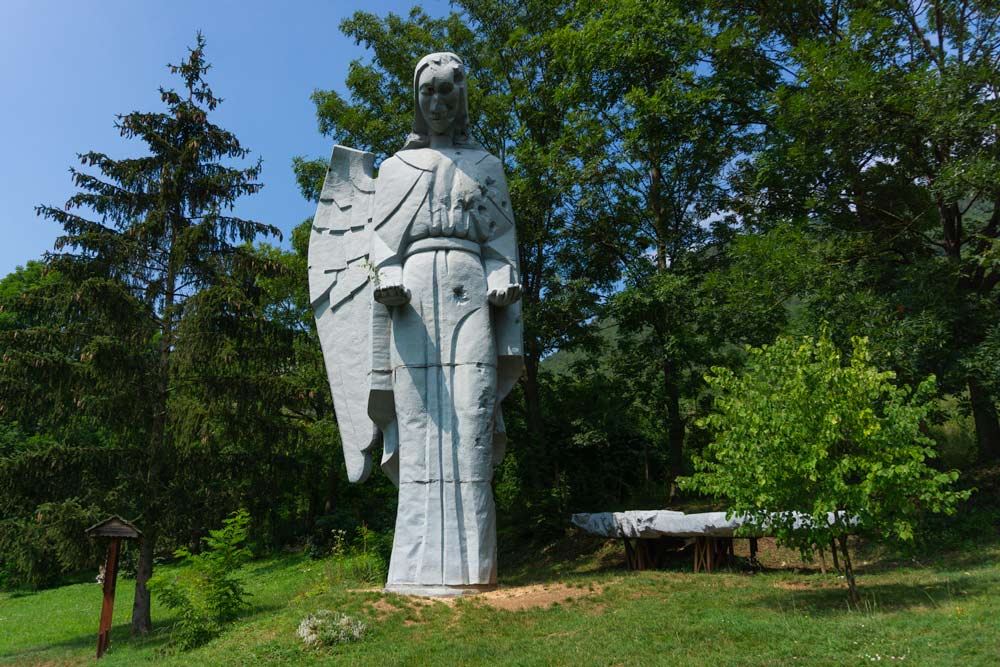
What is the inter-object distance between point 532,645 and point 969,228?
11.2 m

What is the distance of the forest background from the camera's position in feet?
36.4

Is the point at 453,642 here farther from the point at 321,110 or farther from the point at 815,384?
the point at 321,110

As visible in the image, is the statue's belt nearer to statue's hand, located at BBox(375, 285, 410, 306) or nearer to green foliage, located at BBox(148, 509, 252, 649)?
statue's hand, located at BBox(375, 285, 410, 306)

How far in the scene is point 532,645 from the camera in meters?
6.75

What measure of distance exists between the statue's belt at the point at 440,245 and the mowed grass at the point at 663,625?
4.06 metres

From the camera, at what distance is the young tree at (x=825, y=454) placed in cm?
655

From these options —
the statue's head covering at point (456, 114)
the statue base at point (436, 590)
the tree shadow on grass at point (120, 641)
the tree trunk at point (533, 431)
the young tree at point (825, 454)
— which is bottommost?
the tree shadow on grass at point (120, 641)

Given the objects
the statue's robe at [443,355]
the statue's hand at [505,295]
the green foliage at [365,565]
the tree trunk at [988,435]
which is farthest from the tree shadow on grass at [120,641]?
the tree trunk at [988,435]

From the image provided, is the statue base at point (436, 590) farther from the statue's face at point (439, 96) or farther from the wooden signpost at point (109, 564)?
the statue's face at point (439, 96)

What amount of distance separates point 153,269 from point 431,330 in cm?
594

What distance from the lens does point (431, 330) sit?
9.62 meters

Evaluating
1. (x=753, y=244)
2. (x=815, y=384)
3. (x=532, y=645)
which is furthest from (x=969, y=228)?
(x=532, y=645)

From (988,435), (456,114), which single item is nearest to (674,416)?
(988,435)

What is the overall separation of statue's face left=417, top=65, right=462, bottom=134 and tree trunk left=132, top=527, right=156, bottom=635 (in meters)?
7.33
